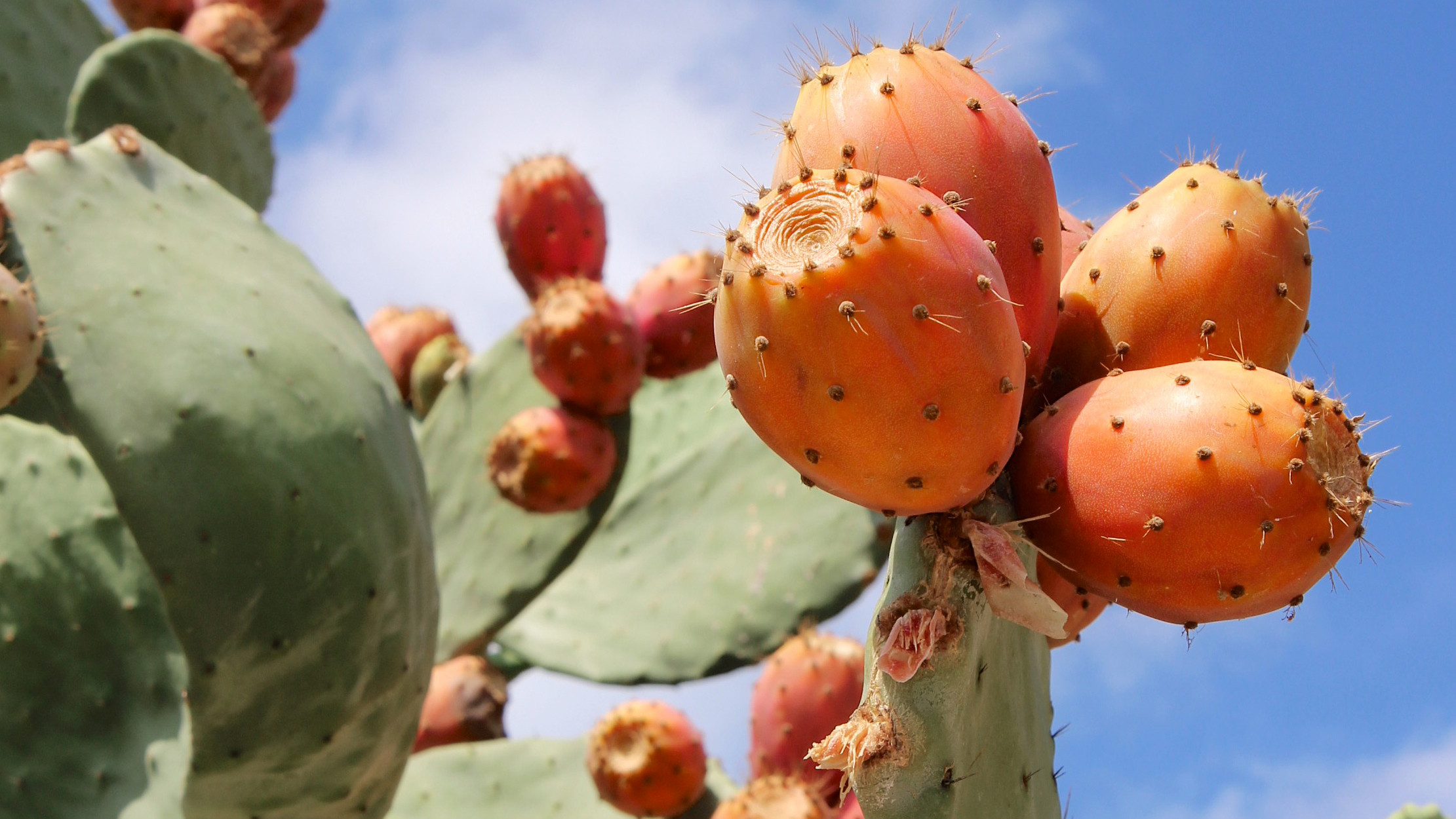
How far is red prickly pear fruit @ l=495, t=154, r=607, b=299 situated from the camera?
298cm

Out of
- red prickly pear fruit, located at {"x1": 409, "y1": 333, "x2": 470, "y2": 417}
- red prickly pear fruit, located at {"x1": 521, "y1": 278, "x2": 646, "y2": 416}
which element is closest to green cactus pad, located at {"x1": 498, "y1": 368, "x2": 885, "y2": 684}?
red prickly pear fruit, located at {"x1": 521, "y1": 278, "x2": 646, "y2": 416}

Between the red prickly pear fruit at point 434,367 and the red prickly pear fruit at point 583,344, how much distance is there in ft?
2.64

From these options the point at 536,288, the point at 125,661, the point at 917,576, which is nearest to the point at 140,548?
the point at 125,661

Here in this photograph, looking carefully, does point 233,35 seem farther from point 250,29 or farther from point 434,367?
point 434,367

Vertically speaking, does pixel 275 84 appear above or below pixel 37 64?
above

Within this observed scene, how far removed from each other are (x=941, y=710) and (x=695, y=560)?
1.88 meters

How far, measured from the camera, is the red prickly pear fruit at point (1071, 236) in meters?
1.26

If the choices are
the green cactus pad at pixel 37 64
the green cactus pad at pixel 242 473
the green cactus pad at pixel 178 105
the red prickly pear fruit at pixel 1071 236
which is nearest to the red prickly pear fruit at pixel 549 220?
the green cactus pad at pixel 178 105

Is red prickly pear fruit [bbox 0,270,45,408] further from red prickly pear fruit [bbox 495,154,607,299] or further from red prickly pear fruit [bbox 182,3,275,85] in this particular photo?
red prickly pear fruit [bbox 182,3,275,85]

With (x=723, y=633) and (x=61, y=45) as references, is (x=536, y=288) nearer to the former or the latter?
(x=723, y=633)

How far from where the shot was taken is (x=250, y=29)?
321 centimetres

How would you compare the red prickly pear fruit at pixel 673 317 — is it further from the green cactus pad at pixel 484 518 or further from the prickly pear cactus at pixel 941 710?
the prickly pear cactus at pixel 941 710

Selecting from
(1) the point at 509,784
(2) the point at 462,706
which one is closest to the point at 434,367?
(2) the point at 462,706

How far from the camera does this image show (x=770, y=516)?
275cm
